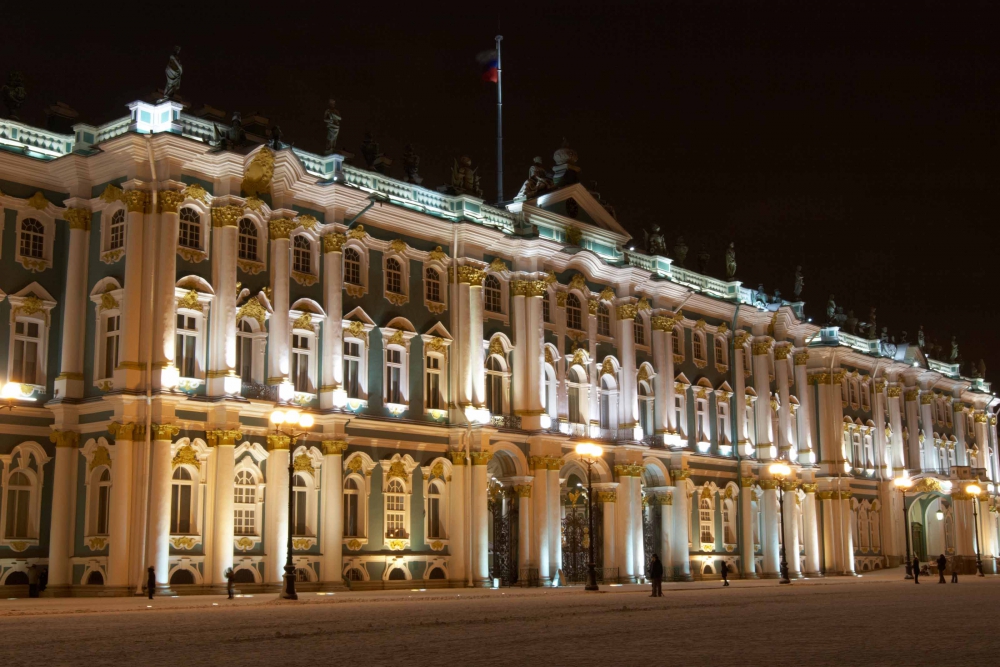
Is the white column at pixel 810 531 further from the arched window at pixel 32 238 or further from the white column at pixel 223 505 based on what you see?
the arched window at pixel 32 238

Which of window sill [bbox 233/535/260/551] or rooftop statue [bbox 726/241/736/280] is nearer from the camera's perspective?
window sill [bbox 233/535/260/551]

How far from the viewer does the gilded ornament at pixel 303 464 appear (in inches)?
1662

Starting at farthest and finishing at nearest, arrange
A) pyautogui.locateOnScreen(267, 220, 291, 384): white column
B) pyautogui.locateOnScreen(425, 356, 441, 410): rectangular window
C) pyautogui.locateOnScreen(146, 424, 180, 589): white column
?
pyautogui.locateOnScreen(425, 356, 441, 410): rectangular window < pyautogui.locateOnScreen(267, 220, 291, 384): white column < pyautogui.locateOnScreen(146, 424, 180, 589): white column

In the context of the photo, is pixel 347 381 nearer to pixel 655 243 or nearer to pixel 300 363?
pixel 300 363

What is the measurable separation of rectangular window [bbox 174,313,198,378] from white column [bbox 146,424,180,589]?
2.20 metres

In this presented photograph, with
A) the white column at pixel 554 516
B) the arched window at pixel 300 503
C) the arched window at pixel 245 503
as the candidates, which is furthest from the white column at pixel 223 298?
the white column at pixel 554 516

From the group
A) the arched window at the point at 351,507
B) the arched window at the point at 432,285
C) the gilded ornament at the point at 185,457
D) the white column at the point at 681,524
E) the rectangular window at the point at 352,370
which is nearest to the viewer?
the gilded ornament at the point at 185,457

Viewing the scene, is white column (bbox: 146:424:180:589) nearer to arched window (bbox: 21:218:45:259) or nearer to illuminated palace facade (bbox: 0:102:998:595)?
illuminated palace facade (bbox: 0:102:998:595)

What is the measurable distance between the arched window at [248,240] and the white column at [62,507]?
7.89m

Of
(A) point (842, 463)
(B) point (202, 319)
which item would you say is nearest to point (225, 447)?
(B) point (202, 319)

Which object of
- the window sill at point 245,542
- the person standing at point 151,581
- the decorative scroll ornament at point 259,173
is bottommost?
the person standing at point 151,581

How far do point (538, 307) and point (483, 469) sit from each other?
747cm

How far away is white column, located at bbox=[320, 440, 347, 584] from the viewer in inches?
1666

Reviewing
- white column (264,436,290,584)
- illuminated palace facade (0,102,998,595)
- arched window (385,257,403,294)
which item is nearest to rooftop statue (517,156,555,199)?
illuminated palace facade (0,102,998,595)
